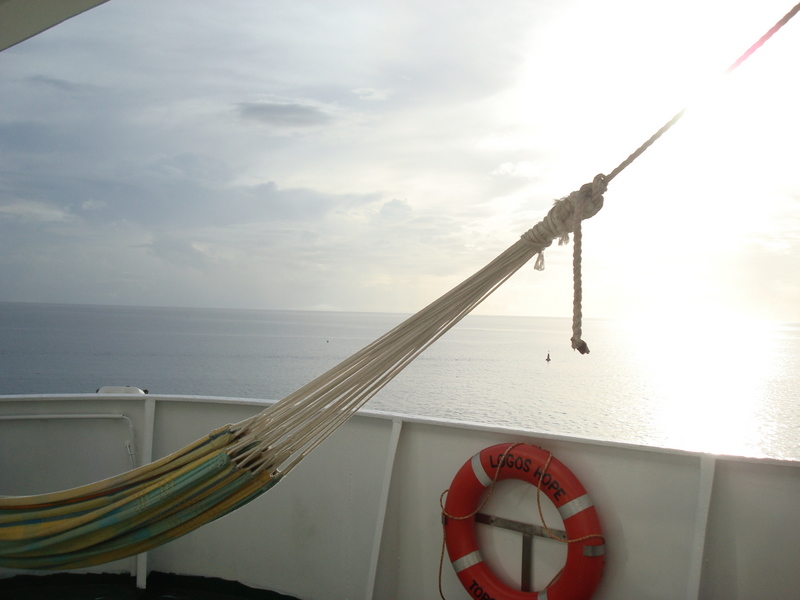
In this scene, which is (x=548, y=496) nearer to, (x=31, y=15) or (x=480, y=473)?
(x=480, y=473)

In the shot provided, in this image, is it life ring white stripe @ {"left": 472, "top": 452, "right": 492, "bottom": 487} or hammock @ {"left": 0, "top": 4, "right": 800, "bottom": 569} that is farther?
life ring white stripe @ {"left": 472, "top": 452, "right": 492, "bottom": 487}

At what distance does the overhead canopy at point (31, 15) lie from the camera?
1.46 metres

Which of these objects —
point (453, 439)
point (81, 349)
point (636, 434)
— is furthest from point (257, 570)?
point (81, 349)

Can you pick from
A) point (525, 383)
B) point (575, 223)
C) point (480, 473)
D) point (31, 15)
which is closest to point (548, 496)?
point (480, 473)

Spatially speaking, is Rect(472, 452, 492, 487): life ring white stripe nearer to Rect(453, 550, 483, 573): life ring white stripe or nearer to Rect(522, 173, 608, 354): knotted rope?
Rect(453, 550, 483, 573): life ring white stripe

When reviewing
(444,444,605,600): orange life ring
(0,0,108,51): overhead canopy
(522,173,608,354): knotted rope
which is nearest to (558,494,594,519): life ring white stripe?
(444,444,605,600): orange life ring

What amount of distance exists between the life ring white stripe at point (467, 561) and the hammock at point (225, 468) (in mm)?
1063

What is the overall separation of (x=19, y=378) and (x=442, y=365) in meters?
22.3

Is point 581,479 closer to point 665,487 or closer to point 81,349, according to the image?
point 665,487

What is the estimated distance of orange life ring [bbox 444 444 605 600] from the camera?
2.05 metres

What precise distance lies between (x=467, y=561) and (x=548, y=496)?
1.36 ft

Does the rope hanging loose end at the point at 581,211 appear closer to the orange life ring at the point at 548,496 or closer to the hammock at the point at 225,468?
the hammock at the point at 225,468

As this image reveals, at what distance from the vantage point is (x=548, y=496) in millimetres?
2150

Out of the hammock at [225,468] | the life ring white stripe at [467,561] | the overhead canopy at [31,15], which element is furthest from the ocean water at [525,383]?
the overhead canopy at [31,15]
